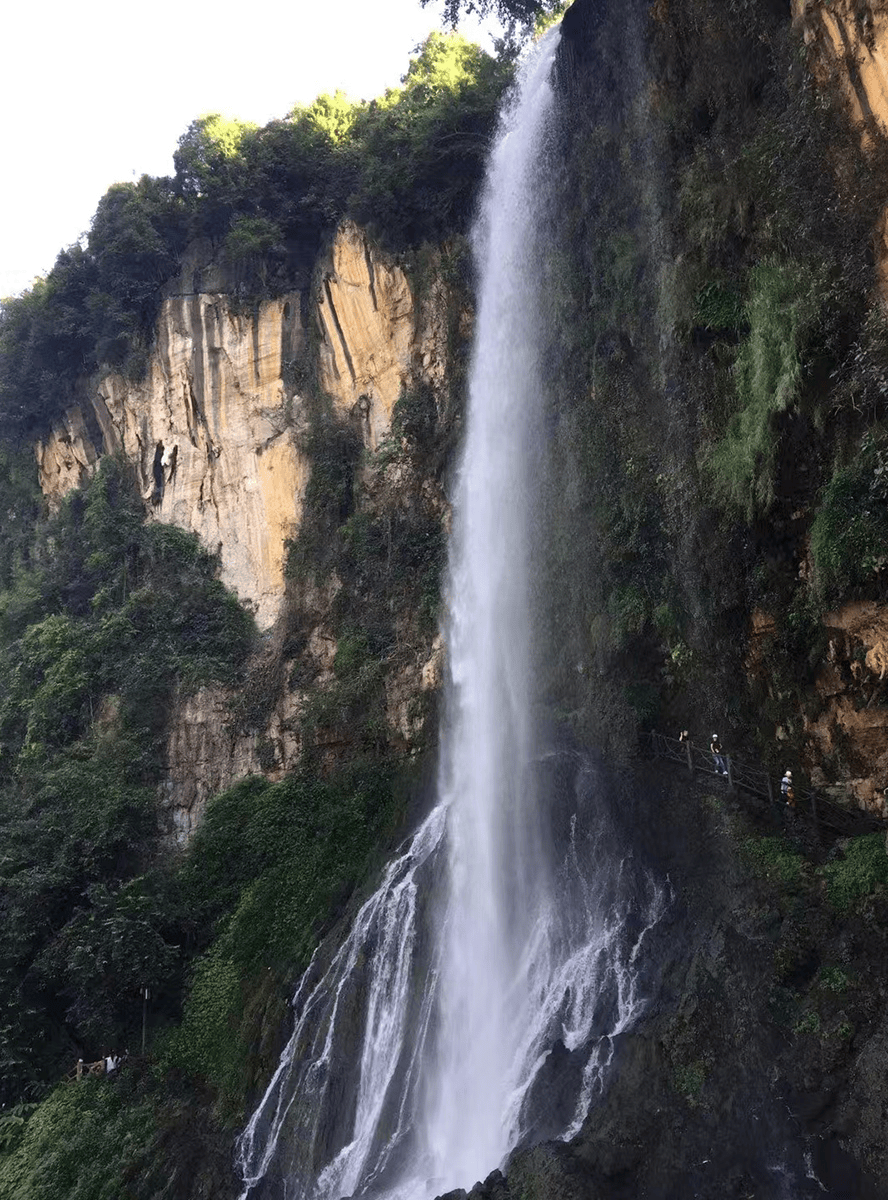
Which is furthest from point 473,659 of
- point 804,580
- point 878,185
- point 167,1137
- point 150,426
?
point 150,426

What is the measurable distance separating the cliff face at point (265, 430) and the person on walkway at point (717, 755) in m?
5.89

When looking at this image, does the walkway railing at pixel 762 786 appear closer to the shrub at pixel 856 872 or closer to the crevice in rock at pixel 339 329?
the shrub at pixel 856 872

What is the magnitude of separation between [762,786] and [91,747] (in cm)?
1261

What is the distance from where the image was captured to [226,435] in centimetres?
2052

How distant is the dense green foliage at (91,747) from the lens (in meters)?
13.8

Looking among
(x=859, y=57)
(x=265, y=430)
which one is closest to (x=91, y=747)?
(x=265, y=430)

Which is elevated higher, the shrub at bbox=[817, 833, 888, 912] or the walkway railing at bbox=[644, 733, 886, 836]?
the walkway railing at bbox=[644, 733, 886, 836]

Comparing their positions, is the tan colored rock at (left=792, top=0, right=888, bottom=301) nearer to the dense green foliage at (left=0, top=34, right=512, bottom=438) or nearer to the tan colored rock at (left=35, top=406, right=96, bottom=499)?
the dense green foliage at (left=0, top=34, right=512, bottom=438)

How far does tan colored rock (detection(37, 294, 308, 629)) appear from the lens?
64.1ft

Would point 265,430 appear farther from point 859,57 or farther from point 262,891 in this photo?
point 859,57

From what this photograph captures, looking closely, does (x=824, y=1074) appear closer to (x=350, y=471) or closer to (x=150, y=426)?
(x=350, y=471)

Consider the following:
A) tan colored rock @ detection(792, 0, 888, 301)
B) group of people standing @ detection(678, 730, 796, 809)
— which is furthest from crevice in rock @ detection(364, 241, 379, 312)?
group of people standing @ detection(678, 730, 796, 809)

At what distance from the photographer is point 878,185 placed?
913 cm

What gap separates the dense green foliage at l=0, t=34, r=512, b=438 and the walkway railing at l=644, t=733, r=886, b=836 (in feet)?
36.9
